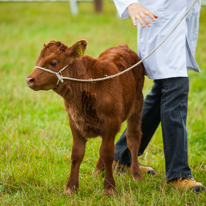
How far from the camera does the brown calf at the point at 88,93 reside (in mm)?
2900

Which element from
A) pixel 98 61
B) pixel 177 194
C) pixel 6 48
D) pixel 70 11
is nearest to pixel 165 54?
pixel 98 61

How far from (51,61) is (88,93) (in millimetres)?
483

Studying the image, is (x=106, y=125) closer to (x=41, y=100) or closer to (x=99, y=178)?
(x=99, y=178)

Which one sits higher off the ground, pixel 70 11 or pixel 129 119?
pixel 70 11

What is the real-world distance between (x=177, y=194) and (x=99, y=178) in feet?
3.02

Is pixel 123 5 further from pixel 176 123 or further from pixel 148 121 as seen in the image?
pixel 148 121

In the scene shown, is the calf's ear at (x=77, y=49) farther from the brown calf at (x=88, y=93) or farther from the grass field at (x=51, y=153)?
the grass field at (x=51, y=153)

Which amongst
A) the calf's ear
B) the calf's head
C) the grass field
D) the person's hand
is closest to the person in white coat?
the person's hand

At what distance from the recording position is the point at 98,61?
328 cm

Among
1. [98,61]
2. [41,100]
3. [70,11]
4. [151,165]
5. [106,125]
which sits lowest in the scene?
[151,165]

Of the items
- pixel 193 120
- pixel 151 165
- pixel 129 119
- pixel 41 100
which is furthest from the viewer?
pixel 41 100

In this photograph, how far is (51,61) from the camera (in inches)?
113

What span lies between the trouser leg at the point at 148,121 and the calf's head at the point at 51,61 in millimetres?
1220

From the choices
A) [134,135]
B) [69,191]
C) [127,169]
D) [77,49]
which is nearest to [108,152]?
[69,191]
